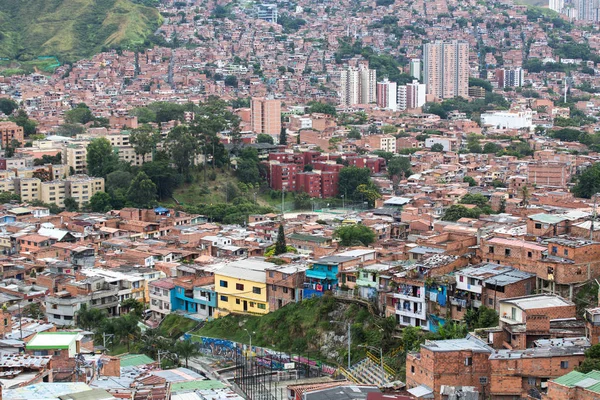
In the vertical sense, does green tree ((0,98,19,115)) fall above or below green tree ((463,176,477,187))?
above

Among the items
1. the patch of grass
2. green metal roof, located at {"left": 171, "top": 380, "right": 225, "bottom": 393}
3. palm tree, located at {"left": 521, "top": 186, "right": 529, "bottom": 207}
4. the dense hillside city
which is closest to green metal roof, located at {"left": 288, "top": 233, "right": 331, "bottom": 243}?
the dense hillside city

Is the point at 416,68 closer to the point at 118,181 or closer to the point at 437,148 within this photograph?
the point at 437,148

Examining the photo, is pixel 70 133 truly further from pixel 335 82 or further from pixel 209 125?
pixel 335 82

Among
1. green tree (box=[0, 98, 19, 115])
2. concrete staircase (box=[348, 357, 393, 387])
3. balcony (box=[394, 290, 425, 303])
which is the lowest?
concrete staircase (box=[348, 357, 393, 387])

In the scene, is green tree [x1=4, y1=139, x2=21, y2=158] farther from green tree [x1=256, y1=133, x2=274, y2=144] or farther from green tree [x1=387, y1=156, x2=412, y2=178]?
green tree [x1=387, y1=156, x2=412, y2=178]

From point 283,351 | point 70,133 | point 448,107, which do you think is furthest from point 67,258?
point 448,107

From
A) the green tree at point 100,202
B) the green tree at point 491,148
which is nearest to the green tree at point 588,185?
the green tree at point 491,148

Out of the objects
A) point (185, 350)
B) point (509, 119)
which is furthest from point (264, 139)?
point (185, 350)
